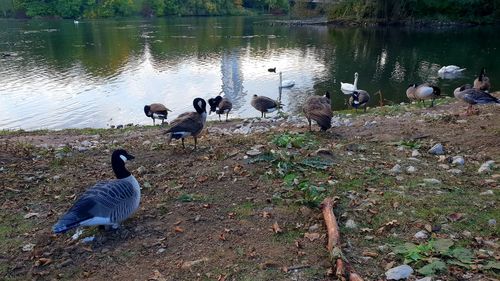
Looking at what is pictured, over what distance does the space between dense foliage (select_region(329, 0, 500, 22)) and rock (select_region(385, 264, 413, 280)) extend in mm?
72175

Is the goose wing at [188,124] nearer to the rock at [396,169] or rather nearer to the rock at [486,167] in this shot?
the rock at [396,169]

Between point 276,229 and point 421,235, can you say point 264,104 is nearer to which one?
point 276,229

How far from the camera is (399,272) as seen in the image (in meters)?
5.51

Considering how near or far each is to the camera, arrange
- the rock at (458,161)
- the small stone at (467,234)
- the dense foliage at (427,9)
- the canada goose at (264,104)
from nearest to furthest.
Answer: the small stone at (467,234)
the rock at (458,161)
the canada goose at (264,104)
the dense foliage at (427,9)

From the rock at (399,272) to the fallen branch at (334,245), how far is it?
1.58 feet

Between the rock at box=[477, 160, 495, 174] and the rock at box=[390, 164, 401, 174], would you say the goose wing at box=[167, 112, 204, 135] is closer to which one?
the rock at box=[390, 164, 401, 174]

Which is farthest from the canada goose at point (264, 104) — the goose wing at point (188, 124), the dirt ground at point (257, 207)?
the goose wing at point (188, 124)

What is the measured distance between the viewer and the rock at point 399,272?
5.48m

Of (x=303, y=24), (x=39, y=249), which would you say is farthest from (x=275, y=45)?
Answer: (x=39, y=249)

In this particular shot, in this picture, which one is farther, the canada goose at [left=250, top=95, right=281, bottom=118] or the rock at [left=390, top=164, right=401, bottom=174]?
the canada goose at [left=250, top=95, right=281, bottom=118]

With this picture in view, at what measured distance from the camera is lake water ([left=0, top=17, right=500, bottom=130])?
2631 centimetres

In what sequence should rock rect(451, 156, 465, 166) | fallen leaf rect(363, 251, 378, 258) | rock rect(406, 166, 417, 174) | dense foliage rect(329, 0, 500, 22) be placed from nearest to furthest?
fallen leaf rect(363, 251, 378, 258), rock rect(406, 166, 417, 174), rock rect(451, 156, 465, 166), dense foliage rect(329, 0, 500, 22)

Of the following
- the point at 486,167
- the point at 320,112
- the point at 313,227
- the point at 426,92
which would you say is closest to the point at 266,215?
the point at 313,227

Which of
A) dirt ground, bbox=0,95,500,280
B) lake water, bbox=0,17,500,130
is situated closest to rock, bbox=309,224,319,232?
dirt ground, bbox=0,95,500,280
